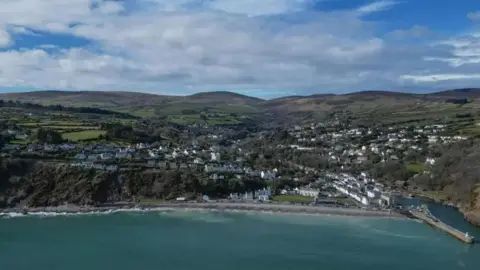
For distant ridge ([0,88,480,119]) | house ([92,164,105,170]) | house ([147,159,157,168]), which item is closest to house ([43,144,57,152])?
house ([92,164,105,170])

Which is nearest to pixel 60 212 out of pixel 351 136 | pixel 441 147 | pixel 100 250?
pixel 100 250

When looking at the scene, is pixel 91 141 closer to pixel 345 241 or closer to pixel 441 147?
pixel 345 241

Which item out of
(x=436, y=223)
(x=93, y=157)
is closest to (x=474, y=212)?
(x=436, y=223)

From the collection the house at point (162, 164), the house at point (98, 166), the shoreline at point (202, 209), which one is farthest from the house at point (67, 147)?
the shoreline at point (202, 209)

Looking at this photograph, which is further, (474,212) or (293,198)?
(293,198)

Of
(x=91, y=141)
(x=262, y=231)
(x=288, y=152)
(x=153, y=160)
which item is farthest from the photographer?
(x=288, y=152)

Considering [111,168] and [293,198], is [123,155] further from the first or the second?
[293,198]
